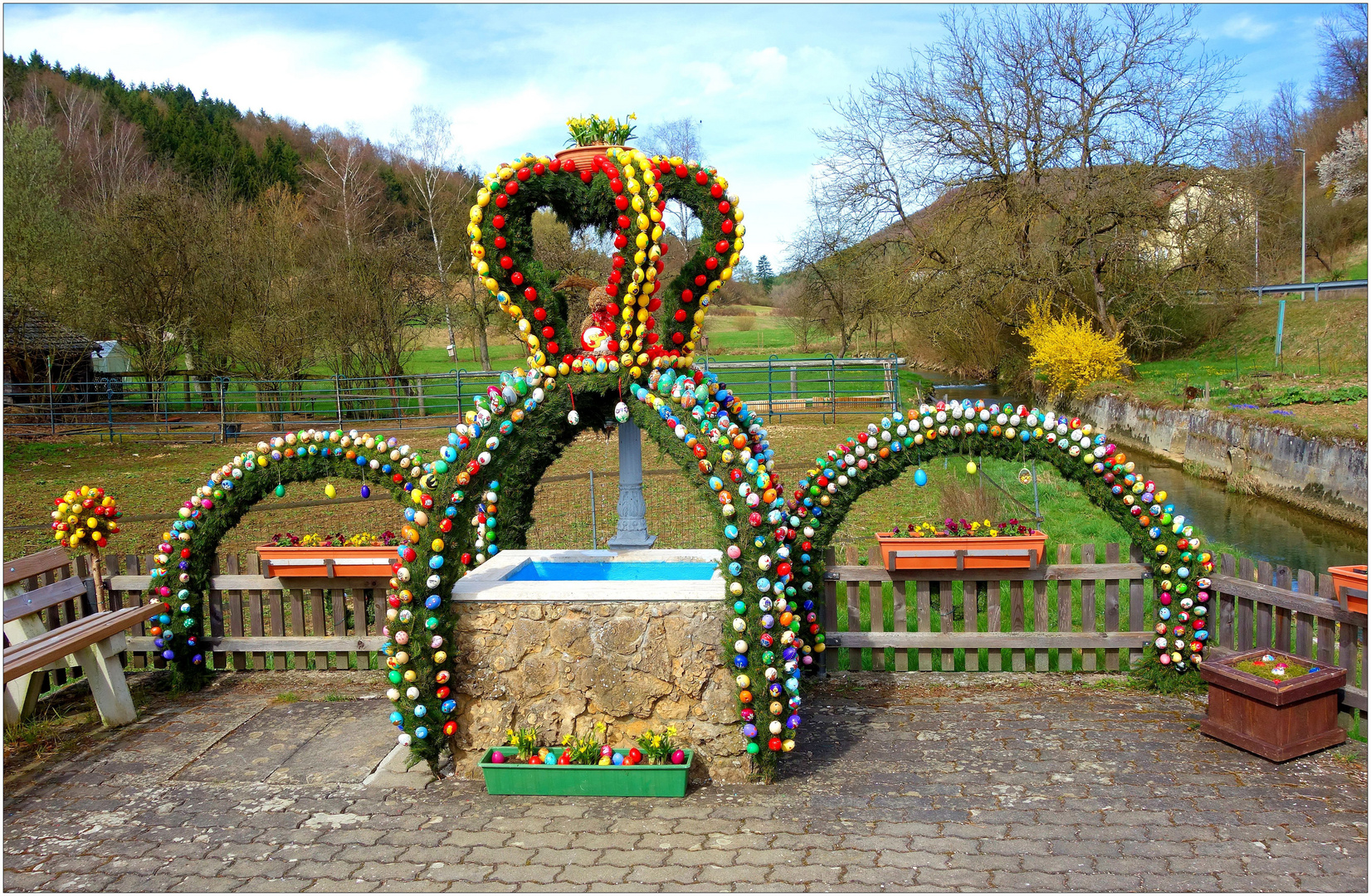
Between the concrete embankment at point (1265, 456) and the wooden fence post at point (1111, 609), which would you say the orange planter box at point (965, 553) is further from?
the concrete embankment at point (1265, 456)

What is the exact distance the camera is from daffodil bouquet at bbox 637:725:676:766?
4.80 metres

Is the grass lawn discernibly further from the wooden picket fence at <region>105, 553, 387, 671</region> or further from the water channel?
the wooden picket fence at <region>105, 553, 387, 671</region>

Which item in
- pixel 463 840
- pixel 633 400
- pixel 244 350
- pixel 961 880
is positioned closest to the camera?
pixel 961 880

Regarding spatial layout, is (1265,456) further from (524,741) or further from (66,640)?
(66,640)

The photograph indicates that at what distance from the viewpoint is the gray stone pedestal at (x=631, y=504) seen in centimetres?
610

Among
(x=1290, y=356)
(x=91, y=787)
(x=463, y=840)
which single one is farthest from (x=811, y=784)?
(x=1290, y=356)

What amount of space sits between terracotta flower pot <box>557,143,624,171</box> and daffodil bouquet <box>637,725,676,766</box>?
3.23 metres

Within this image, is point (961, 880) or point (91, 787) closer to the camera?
point (961, 880)

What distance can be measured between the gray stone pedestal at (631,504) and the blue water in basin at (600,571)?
0.87 feet

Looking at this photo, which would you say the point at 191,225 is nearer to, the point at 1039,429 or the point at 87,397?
the point at 87,397

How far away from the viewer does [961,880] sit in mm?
3842

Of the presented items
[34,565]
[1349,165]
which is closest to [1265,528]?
[34,565]

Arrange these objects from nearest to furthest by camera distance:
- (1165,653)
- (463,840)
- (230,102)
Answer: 1. (463,840)
2. (1165,653)
3. (230,102)

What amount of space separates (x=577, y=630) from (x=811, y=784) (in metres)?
1.52
